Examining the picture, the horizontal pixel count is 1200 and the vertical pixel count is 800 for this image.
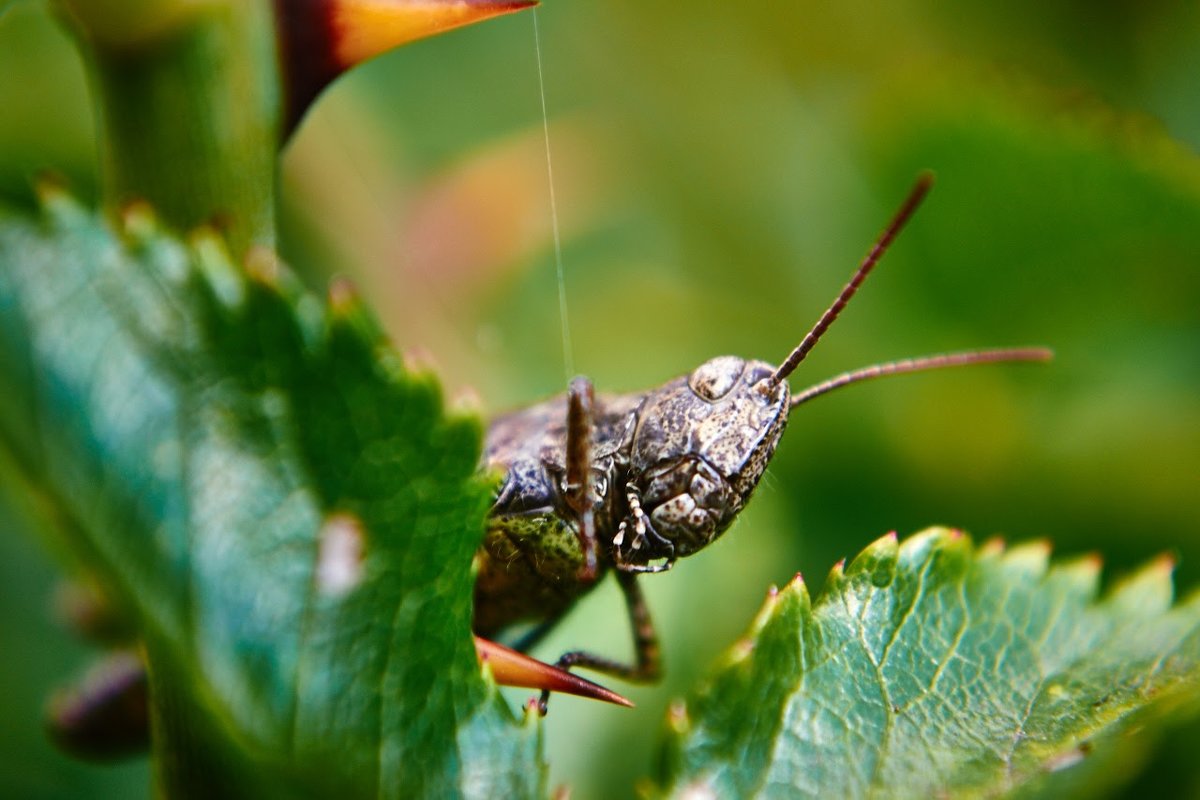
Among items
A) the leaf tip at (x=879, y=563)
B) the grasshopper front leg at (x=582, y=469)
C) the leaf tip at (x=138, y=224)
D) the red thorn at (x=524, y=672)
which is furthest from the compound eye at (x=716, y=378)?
the leaf tip at (x=138, y=224)

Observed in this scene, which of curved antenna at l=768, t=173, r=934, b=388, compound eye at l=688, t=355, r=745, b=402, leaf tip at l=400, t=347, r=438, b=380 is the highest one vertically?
curved antenna at l=768, t=173, r=934, b=388

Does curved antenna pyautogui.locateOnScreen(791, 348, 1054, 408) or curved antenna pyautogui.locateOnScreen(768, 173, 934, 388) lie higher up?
curved antenna pyautogui.locateOnScreen(768, 173, 934, 388)

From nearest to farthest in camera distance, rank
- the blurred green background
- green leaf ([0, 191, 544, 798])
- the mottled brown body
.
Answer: green leaf ([0, 191, 544, 798]) < the mottled brown body < the blurred green background

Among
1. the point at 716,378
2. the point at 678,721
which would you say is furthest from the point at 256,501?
the point at 716,378

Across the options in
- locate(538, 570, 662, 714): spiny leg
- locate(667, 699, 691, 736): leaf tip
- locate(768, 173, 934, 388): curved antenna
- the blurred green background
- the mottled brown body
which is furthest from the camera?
the blurred green background

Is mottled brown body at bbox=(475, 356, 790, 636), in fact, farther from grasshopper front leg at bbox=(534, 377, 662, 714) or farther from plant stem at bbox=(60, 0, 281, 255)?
plant stem at bbox=(60, 0, 281, 255)

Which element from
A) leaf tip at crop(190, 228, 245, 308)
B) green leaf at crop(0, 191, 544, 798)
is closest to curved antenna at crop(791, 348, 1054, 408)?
green leaf at crop(0, 191, 544, 798)

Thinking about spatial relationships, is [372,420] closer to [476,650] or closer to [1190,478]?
[476,650]

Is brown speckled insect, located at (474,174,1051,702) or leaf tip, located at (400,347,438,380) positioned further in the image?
brown speckled insect, located at (474,174,1051,702)
